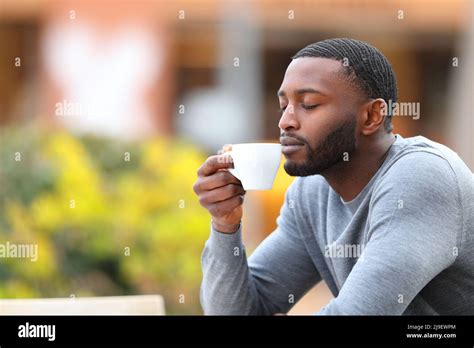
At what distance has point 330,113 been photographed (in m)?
1.55

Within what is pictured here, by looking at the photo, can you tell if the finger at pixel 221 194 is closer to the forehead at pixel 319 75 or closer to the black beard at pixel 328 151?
the black beard at pixel 328 151

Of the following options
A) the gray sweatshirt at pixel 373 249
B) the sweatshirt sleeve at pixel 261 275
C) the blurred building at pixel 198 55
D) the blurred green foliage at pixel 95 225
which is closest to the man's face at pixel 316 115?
the gray sweatshirt at pixel 373 249

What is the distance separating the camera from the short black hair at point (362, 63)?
1.54 meters

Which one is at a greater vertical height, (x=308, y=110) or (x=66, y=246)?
(x=308, y=110)

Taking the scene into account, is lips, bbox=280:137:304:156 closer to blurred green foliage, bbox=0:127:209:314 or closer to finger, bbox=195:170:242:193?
finger, bbox=195:170:242:193

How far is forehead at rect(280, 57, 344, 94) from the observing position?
1.52 m

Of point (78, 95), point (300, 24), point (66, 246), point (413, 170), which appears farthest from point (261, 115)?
point (413, 170)

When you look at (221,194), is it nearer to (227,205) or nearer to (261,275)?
(227,205)

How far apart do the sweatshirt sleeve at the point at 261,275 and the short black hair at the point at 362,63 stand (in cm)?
38

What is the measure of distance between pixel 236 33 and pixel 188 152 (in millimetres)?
2030

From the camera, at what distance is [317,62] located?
1533mm

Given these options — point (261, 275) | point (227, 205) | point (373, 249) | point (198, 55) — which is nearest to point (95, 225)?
point (261, 275)

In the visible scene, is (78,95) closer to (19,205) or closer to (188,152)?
(188,152)

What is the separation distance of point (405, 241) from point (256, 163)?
0.31 metres
